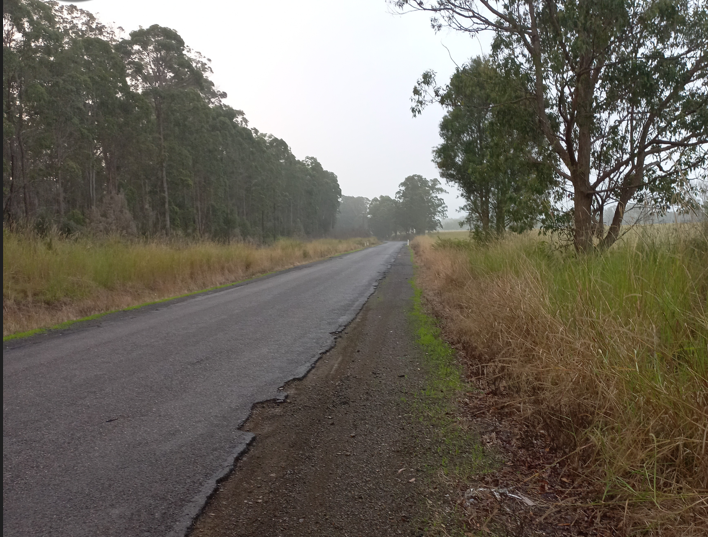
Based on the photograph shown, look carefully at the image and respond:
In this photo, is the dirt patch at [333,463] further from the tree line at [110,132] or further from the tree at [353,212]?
the tree at [353,212]

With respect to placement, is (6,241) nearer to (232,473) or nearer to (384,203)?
(232,473)

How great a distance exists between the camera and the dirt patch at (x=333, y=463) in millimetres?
2555

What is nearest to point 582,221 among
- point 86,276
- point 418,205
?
A: point 86,276

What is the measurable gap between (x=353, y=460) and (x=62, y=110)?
25468mm

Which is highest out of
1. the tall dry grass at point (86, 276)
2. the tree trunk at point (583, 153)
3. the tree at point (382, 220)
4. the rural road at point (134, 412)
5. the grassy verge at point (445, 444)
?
the tree at point (382, 220)

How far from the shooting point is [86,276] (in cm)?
1068

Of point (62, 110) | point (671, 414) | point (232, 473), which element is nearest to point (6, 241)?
point (232, 473)

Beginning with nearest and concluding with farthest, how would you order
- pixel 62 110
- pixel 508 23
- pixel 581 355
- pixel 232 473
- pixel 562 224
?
1. pixel 232 473
2. pixel 581 355
3. pixel 562 224
4. pixel 508 23
5. pixel 62 110

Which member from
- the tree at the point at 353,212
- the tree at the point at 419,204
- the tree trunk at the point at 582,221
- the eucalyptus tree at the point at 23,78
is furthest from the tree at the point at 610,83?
the tree at the point at 353,212

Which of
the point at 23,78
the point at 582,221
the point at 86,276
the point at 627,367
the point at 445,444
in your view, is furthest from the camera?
the point at 23,78

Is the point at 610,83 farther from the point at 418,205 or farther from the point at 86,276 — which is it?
the point at 418,205

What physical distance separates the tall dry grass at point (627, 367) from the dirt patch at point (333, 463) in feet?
3.44

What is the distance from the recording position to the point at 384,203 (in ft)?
452

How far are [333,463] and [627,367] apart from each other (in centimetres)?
207
